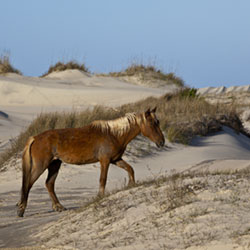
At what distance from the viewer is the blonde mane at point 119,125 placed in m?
9.87

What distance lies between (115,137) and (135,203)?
7.33ft

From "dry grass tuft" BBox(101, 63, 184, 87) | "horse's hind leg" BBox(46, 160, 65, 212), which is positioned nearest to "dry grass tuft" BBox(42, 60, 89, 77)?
"dry grass tuft" BBox(101, 63, 184, 87)

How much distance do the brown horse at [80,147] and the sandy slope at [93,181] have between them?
433 millimetres

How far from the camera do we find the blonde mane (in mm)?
9867

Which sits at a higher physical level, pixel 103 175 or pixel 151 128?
pixel 151 128

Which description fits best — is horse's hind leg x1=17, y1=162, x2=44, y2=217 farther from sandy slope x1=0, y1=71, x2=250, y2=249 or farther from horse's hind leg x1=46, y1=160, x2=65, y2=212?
horse's hind leg x1=46, y1=160, x2=65, y2=212

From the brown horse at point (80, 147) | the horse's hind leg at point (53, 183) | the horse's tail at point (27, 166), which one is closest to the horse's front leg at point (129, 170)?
the brown horse at point (80, 147)

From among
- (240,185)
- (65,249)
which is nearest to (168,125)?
(240,185)

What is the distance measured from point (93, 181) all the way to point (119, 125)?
15.6 ft

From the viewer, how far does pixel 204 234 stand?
6113mm

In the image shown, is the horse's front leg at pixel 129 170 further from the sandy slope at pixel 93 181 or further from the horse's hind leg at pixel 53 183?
the horse's hind leg at pixel 53 183

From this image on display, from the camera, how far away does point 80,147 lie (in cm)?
970

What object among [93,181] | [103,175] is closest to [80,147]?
[103,175]

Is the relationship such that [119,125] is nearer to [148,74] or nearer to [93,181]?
[93,181]
